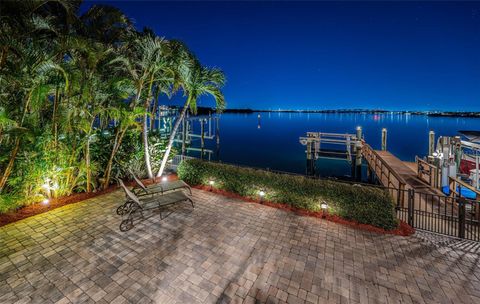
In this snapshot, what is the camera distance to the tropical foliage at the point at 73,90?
4863mm

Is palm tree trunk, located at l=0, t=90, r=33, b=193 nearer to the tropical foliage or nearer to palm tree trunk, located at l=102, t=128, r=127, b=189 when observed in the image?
the tropical foliage

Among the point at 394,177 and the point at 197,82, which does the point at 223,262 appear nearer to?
the point at 197,82

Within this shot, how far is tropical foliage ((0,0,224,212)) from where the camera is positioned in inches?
191

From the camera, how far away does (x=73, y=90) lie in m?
5.98

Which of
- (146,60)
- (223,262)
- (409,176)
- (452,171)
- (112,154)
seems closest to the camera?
(223,262)

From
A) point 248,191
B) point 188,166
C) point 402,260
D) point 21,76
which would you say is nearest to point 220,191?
point 248,191

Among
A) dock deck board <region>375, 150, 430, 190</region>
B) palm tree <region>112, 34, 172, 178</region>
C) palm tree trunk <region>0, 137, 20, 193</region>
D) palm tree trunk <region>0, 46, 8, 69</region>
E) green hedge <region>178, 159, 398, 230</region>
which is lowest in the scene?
dock deck board <region>375, 150, 430, 190</region>

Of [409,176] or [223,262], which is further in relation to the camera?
[409,176]

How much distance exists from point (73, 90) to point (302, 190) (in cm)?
662

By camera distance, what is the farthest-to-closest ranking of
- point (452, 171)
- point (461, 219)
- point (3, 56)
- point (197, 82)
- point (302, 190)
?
point (452, 171) → point (197, 82) → point (302, 190) → point (461, 219) → point (3, 56)

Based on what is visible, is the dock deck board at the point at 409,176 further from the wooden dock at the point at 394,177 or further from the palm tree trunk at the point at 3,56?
the palm tree trunk at the point at 3,56

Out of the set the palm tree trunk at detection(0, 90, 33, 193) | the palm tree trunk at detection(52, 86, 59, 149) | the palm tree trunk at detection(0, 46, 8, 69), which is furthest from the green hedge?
the palm tree trunk at detection(0, 46, 8, 69)

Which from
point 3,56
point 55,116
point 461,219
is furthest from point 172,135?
point 461,219

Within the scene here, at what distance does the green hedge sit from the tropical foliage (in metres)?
1.86
